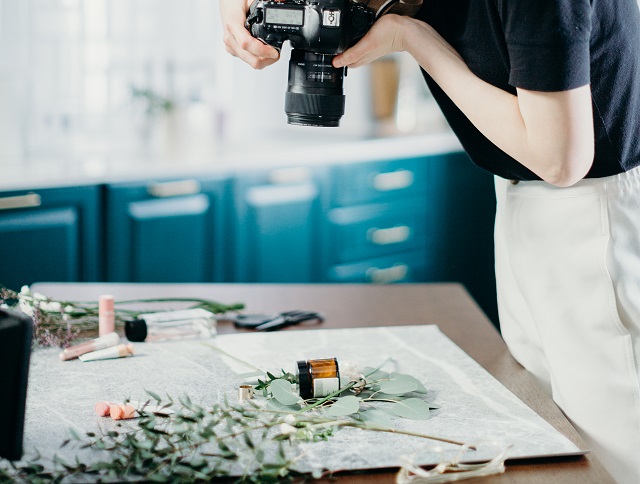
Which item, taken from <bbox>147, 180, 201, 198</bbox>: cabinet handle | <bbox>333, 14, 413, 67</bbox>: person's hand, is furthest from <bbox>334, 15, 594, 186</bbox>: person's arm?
<bbox>147, 180, 201, 198</bbox>: cabinet handle

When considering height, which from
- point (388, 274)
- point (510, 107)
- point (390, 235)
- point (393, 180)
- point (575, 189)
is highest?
point (510, 107)

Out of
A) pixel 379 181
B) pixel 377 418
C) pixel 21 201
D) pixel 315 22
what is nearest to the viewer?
pixel 377 418

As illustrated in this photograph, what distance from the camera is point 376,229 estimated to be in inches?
136

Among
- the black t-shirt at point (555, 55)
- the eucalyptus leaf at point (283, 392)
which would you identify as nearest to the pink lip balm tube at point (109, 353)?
the eucalyptus leaf at point (283, 392)

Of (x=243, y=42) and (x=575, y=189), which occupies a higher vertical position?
(x=243, y=42)

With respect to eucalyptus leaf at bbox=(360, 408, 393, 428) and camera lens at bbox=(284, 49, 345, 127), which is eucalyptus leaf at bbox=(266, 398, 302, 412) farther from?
camera lens at bbox=(284, 49, 345, 127)

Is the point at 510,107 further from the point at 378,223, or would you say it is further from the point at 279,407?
the point at 378,223

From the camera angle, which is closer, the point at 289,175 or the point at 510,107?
the point at 510,107

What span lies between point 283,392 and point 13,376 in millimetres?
310

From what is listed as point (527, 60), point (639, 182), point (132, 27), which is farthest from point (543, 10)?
point (132, 27)

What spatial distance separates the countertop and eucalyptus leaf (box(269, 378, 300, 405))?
1743 millimetres

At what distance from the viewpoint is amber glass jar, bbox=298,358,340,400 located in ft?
3.35

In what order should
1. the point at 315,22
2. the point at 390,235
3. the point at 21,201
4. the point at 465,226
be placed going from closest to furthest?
the point at 315,22 < the point at 21,201 < the point at 390,235 < the point at 465,226

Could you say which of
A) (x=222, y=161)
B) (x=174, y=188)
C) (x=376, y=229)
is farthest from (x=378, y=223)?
A: (x=174, y=188)
